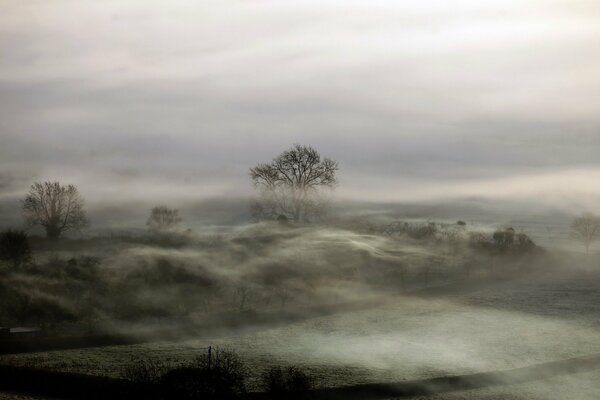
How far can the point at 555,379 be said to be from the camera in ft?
173

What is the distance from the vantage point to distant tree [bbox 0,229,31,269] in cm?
9625

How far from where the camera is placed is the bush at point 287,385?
1813 inches

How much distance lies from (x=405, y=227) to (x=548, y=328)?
214 ft

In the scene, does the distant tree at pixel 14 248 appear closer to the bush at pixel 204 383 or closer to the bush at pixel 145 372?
the bush at pixel 145 372

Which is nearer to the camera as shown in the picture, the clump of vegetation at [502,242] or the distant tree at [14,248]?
the distant tree at [14,248]

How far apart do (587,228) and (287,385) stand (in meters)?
116

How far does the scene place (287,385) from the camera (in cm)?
4694

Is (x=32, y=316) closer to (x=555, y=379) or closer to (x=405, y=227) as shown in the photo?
(x=555, y=379)

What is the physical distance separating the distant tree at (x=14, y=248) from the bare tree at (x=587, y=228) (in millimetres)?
107904

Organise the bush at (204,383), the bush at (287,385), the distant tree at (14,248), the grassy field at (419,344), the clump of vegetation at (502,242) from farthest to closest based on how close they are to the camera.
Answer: the clump of vegetation at (502,242) < the distant tree at (14,248) < the grassy field at (419,344) < the bush at (287,385) < the bush at (204,383)

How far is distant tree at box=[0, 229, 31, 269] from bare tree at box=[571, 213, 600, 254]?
10790cm

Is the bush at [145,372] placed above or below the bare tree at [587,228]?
below

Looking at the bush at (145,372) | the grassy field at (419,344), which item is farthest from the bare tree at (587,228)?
the bush at (145,372)

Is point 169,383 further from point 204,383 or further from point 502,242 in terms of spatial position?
point 502,242
